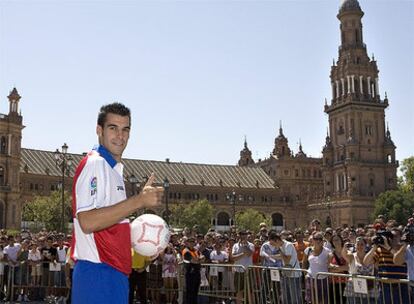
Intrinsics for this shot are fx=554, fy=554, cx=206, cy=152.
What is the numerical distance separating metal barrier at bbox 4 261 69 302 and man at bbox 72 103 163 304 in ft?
47.1

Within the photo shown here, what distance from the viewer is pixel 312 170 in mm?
118438

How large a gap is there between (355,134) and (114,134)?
313 ft

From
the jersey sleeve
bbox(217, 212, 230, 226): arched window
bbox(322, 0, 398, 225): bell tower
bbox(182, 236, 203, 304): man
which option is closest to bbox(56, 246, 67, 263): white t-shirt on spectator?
bbox(182, 236, 203, 304): man

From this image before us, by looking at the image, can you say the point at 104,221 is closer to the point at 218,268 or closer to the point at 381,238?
the point at 381,238

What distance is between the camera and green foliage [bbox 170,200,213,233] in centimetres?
8169

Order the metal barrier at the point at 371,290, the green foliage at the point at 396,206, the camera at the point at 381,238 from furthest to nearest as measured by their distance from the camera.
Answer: the green foliage at the point at 396,206, the camera at the point at 381,238, the metal barrier at the point at 371,290

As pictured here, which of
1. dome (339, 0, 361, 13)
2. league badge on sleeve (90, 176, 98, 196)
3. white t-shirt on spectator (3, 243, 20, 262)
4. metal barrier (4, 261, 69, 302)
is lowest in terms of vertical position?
metal barrier (4, 261, 69, 302)

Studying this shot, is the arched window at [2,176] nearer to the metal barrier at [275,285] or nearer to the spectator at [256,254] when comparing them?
the spectator at [256,254]

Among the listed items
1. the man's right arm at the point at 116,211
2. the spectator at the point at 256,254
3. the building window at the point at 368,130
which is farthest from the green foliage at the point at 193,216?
the man's right arm at the point at 116,211

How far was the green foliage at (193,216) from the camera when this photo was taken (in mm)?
81688

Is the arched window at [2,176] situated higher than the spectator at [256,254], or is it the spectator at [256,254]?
the arched window at [2,176]

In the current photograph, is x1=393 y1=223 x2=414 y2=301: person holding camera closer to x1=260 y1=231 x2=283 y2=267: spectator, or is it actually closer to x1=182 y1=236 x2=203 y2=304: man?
x1=260 y1=231 x2=283 y2=267: spectator

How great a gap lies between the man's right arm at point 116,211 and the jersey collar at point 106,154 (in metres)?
0.47

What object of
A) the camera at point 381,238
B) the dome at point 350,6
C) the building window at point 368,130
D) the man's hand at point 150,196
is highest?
the dome at point 350,6
